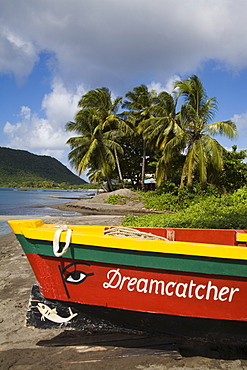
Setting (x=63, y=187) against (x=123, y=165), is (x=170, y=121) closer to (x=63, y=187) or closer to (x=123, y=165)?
(x=123, y=165)

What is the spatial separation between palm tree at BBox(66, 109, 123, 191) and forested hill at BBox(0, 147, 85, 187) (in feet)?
273

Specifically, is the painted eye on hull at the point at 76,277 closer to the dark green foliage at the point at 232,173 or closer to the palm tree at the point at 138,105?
the dark green foliage at the point at 232,173

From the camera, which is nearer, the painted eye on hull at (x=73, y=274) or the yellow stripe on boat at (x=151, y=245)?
the yellow stripe on boat at (x=151, y=245)

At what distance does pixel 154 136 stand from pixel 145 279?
20.2m

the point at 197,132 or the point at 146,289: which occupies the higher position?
the point at 197,132

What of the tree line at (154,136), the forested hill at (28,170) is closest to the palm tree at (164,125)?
the tree line at (154,136)

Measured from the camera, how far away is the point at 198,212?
11.5 meters

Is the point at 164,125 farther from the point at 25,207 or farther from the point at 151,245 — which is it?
the point at 151,245

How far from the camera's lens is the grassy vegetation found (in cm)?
801

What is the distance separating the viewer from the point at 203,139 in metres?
16.5

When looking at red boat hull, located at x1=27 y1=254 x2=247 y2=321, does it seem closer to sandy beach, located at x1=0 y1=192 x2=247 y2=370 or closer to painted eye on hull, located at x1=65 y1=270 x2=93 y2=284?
painted eye on hull, located at x1=65 y1=270 x2=93 y2=284

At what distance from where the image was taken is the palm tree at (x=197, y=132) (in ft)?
52.4

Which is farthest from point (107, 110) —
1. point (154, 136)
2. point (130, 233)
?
point (130, 233)

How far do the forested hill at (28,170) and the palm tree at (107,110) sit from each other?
8358 cm
